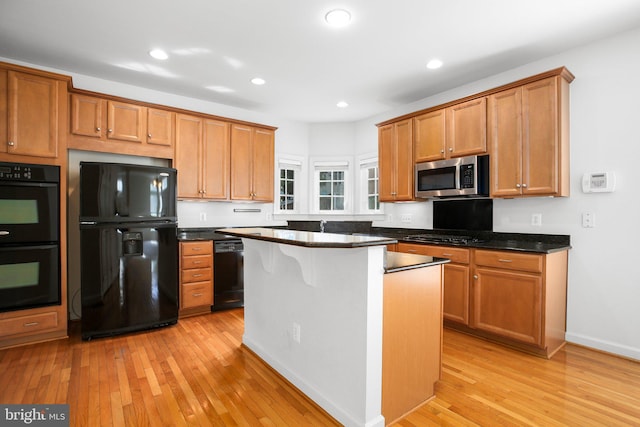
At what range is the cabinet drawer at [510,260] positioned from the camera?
8.62 ft

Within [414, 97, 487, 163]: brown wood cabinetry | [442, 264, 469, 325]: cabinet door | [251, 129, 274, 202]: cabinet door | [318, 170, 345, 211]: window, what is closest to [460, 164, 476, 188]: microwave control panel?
[414, 97, 487, 163]: brown wood cabinetry

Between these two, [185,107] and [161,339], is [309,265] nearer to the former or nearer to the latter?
[161,339]

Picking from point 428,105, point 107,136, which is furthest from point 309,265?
point 428,105

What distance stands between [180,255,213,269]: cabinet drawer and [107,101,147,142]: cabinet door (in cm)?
141

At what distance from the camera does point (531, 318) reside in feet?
8.71

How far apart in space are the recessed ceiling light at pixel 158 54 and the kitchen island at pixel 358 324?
1.91 meters

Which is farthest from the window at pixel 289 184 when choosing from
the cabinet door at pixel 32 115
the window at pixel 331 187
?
the cabinet door at pixel 32 115

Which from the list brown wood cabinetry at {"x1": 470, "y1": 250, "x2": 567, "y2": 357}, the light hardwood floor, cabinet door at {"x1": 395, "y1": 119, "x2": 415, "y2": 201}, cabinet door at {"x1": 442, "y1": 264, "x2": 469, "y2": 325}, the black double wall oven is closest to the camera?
the light hardwood floor

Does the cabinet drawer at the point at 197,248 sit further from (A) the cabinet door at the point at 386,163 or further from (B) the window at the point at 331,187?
(A) the cabinet door at the point at 386,163

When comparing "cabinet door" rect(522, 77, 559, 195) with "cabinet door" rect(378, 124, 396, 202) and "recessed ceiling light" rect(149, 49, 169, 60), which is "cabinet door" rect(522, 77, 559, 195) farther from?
"recessed ceiling light" rect(149, 49, 169, 60)

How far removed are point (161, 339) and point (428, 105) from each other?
396 centimetres

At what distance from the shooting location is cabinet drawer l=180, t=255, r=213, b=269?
3.66 m

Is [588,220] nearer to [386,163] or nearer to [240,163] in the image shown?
[386,163]

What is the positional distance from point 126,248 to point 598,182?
14.1 ft
